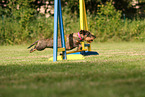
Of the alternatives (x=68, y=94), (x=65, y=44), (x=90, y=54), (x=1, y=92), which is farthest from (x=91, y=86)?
(x=90, y=54)

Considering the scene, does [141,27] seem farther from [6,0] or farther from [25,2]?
[6,0]

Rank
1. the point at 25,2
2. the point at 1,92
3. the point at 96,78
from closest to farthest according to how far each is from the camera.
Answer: the point at 1,92
the point at 96,78
the point at 25,2

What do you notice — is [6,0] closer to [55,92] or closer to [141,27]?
[141,27]

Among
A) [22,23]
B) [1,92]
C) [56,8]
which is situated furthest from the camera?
[22,23]

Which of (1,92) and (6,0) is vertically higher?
(6,0)

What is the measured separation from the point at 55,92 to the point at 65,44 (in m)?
4.44

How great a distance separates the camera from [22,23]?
15.5m

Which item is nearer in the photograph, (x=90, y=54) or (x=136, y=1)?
(x=90, y=54)

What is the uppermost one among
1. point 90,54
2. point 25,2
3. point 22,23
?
point 25,2

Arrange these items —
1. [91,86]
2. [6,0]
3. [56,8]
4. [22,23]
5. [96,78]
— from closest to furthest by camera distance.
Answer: [91,86]
[96,78]
[56,8]
[22,23]
[6,0]

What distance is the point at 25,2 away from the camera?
55.2 feet

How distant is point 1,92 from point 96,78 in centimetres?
129

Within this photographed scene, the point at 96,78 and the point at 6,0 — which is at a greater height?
the point at 6,0

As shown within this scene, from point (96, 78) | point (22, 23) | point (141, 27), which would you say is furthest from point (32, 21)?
point (96, 78)
